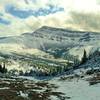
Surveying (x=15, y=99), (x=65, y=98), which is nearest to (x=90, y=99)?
(x=65, y=98)

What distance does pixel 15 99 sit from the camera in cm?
4881

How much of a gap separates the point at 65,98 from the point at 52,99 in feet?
8.09

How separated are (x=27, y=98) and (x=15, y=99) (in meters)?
2.79

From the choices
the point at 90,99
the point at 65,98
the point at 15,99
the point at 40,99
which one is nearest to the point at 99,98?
the point at 90,99

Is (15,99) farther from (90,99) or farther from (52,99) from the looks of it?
(90,99)

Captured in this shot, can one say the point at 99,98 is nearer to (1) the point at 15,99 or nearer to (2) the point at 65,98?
(2) the point at 65,98

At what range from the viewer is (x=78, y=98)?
52.3 metres

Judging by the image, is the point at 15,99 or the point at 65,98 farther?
the point at 65,98

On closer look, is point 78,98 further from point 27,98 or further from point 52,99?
point 27,98

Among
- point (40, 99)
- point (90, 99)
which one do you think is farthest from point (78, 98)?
point (40, 99)

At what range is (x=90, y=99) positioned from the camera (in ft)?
166

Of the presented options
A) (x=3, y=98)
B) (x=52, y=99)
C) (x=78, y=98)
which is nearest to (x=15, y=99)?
(x=3, y=98)

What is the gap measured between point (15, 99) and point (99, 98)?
13.9m

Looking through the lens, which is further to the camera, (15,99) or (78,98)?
(78,98)
